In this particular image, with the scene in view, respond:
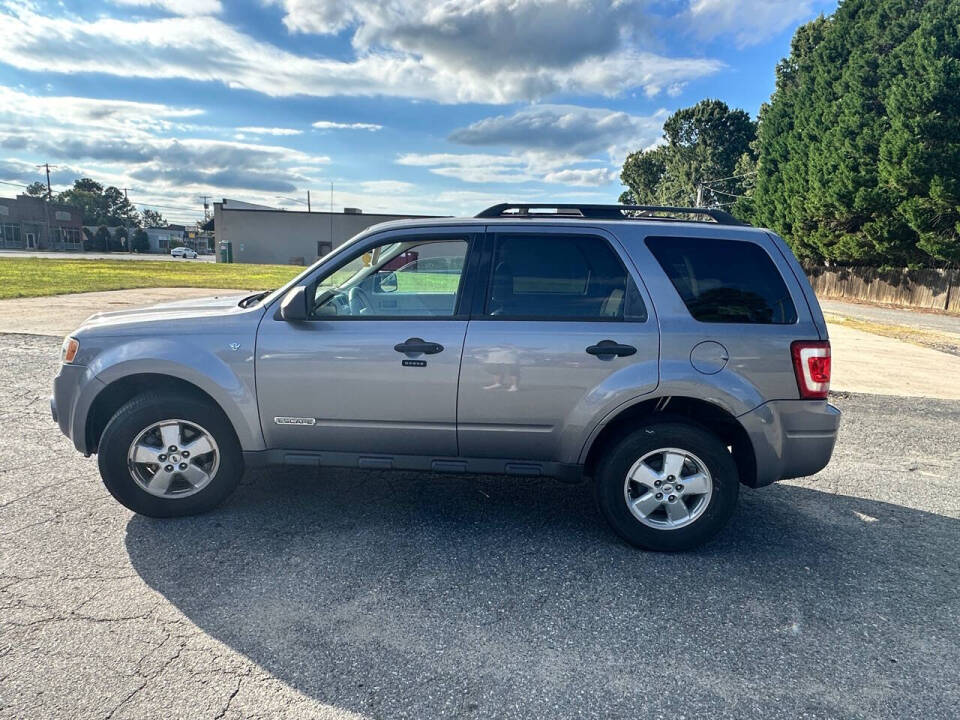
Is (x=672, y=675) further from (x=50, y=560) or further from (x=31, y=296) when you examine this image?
(x=31, y=296)

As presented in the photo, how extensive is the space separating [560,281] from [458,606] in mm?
1894

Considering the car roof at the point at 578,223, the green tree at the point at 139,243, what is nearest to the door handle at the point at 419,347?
the car roof at the point at 578,223

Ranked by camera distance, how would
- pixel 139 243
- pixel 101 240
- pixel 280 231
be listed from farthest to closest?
pixel 139 243
pixel 101 240
pixel 280 231

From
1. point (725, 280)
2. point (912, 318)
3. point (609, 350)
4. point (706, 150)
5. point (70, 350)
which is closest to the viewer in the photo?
point (609, 350)

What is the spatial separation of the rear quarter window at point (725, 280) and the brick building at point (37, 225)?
93166 millimetres

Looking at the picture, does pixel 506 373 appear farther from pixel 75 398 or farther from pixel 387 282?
pixel 75 398

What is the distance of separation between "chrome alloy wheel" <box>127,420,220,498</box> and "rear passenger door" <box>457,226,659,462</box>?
159 centimetres

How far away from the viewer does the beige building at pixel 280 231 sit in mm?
58250

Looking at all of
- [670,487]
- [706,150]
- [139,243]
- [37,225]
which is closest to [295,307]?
[670,487]

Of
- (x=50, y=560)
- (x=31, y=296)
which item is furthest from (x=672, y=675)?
(x=31, y=296)

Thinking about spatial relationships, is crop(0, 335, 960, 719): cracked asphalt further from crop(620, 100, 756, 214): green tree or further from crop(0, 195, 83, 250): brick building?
crop(0, 195, 83, 250): brick building

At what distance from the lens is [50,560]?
10.8ft

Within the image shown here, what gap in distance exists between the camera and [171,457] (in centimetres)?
376

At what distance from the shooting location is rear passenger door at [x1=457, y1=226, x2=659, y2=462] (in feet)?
11.5
